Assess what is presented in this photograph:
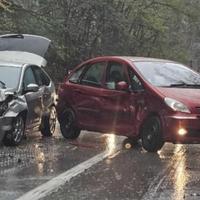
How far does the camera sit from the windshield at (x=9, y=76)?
11531 millimetres

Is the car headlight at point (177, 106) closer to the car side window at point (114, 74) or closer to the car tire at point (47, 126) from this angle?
the car side window at point (114, 74)

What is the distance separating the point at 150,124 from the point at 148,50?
25.8 metres

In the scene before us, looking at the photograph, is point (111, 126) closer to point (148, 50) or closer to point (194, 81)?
point (194, 81)

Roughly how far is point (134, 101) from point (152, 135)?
0.74 metres

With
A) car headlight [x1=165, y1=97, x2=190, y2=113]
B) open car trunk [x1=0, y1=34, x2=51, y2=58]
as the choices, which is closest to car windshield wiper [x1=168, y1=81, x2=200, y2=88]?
car headlight [x1=165, y1=97, x2=190, y2=113]

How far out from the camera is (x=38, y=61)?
14352 mm

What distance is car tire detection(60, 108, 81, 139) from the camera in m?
12.4

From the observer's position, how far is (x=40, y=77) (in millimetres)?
13086

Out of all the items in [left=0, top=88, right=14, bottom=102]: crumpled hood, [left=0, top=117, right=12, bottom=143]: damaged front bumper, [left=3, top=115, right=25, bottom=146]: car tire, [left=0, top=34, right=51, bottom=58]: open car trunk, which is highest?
[left=0, top=34, right=51, bottom=58]: open car trunk

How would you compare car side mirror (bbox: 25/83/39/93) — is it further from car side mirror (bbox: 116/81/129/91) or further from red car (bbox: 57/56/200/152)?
car side mirror (bbox: 116/81/129/91)

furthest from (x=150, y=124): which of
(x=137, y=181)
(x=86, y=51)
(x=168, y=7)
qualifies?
(x=168, y=7)

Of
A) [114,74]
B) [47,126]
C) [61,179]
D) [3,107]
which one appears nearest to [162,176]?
[61,179]

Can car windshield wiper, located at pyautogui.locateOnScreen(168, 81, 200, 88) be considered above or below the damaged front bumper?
above

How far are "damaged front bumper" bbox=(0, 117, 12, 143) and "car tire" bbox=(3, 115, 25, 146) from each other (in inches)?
7.7
